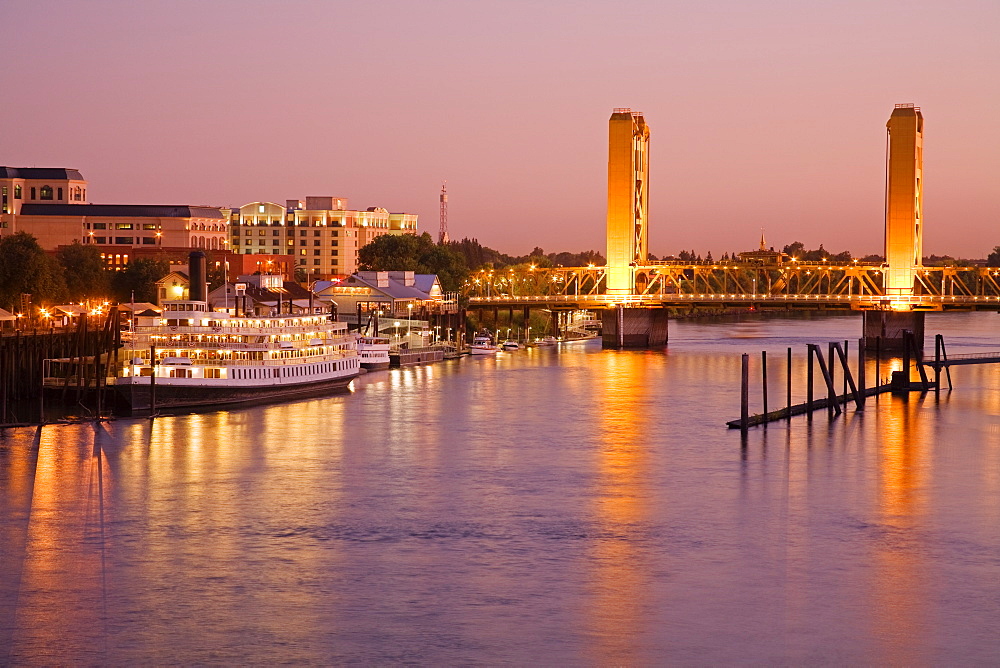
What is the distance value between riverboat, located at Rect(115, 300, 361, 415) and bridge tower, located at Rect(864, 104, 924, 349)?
56.6 meters

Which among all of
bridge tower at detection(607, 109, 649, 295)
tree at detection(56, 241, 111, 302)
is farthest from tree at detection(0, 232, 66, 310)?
bridge tower at detection(607, 109, 649, 295)

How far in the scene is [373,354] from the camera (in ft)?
248

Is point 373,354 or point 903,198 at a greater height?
point 903,198

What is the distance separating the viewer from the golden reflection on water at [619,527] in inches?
899

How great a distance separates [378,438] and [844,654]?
25.8 meters

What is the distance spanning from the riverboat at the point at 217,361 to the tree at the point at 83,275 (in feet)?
131

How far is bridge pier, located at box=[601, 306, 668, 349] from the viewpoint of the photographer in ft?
350

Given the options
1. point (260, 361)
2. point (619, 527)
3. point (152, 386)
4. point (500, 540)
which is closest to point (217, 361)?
point (260, 361)

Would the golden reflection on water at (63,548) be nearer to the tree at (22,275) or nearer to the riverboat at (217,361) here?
the riverboat at (217,361)

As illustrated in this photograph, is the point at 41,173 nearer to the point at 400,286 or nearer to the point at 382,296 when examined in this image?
the point at 400,286

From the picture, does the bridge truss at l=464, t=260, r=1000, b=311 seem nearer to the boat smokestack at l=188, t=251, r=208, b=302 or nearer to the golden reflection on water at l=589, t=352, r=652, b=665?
the boat smokestack at l=188, t=251, r=208, b=302

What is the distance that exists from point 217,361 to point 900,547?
32.0 meters

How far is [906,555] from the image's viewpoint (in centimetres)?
2834

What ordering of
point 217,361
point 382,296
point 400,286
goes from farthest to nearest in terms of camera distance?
point 400,286 → point 382,296 → point 217,361
